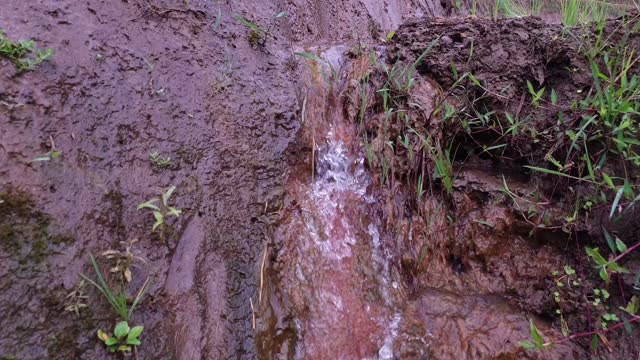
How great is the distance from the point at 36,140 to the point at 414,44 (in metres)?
2.05

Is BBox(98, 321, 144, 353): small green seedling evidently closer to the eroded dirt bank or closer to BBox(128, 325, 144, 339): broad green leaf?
BBox(128, 325, 144, 339): broad green leaf

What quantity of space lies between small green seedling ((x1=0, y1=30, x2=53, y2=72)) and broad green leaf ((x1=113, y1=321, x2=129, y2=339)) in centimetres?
103

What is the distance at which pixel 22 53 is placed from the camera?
139 centimetres

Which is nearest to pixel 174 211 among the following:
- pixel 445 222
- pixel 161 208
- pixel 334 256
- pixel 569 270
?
pixel 161 208

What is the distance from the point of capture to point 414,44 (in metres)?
2.30

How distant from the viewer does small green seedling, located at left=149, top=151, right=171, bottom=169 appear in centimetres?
156

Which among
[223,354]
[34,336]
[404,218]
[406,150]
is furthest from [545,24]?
[34,336]

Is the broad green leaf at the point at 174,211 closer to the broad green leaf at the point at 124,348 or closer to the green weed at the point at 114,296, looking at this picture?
the green weed at the point at 114,296

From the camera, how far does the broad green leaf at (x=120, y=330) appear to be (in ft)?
3.89

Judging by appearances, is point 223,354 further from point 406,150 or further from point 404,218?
point 406,150

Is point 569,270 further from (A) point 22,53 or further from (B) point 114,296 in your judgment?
(A) point 22,53

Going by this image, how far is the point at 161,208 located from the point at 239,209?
36cm

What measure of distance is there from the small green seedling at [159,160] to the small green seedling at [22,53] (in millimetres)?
535

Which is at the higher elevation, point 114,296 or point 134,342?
point 114,296
